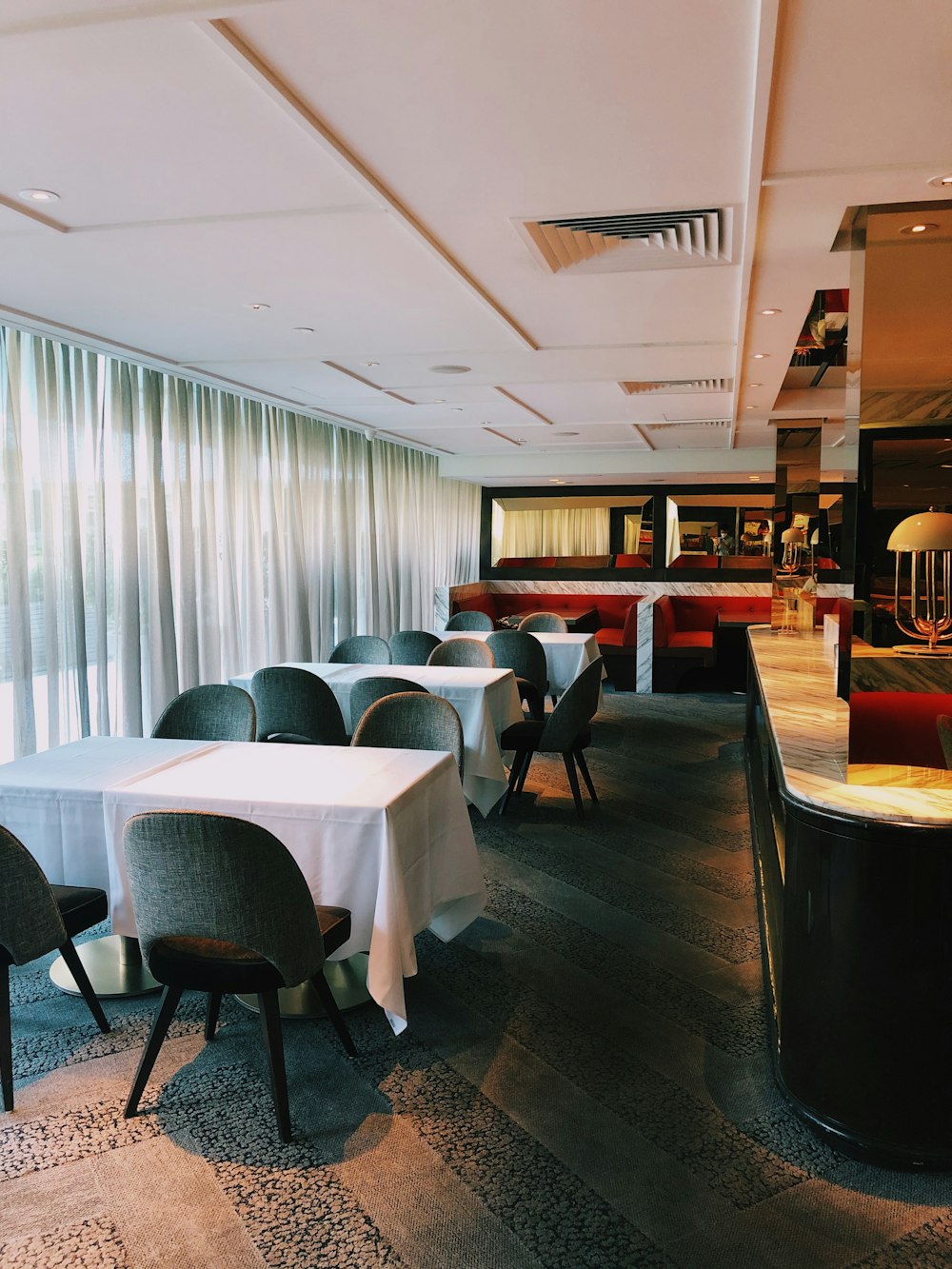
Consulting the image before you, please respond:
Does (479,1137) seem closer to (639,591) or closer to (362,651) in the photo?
(362,651)

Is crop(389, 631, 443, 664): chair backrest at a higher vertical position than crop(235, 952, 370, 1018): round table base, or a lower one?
higher

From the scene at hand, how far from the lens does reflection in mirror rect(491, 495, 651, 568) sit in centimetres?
1114

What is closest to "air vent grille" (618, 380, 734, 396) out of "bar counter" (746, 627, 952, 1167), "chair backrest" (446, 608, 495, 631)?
"chair backrest" (446, 608, 495, 631)

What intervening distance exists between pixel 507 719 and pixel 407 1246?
3.60m

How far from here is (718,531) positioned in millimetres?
10859

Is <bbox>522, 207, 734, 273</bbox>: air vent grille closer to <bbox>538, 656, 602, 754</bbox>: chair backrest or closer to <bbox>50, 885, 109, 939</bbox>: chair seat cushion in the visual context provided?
<bbox>538, 656, 602, 754</bbox>: chair backrest

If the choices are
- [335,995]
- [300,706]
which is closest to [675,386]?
[300,706]

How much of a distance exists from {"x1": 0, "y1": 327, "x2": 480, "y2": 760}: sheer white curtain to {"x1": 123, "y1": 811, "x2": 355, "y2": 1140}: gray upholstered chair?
2.32m

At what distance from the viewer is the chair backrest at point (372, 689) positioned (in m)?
4.80

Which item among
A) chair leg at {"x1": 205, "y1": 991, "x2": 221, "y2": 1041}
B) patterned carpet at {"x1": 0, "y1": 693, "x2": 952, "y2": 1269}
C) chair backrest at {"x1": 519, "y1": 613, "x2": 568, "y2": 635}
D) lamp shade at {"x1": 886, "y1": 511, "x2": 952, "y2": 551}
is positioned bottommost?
patterned carpet at {"x1": 0, "y1": 693, "x2": 952, "y2": 1269}

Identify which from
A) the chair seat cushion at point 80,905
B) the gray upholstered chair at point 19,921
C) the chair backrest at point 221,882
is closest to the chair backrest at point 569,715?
the chair seat cushion at point 80,905

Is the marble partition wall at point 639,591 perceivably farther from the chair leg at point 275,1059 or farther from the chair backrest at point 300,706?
the chair leg at point 275,1059

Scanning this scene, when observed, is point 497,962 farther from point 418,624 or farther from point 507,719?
point 418,624

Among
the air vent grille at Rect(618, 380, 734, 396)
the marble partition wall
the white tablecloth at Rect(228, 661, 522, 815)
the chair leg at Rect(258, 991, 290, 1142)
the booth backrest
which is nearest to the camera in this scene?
the chair leg at Rect(258, 991, 290, 1142)
